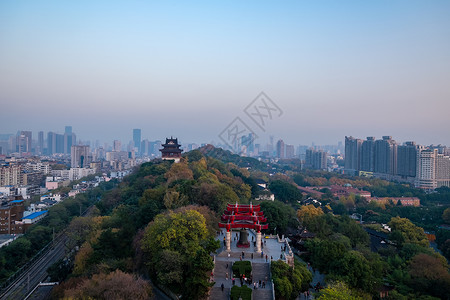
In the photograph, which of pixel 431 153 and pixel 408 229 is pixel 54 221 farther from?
pixel 431 153

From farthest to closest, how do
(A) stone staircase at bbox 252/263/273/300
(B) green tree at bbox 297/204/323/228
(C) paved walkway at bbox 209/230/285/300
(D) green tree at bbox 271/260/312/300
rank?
(B) green tree at bbox 297/204/323/228
(D) green tree at bbox 271/260/312/300
(C) paved walkway at bbox 209/230/285/300
(A) stone staircase at bbox 252/263/273/300

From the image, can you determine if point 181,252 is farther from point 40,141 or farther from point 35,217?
point 40,141

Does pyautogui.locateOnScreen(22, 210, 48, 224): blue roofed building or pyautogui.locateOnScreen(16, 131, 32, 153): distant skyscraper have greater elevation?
pyautogui.locateOnScreen(16, 131, 32, 153): distant skyscraper

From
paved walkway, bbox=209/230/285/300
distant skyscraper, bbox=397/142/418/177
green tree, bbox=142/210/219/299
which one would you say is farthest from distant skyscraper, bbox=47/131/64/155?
green tree, bbox=142/210/219/299

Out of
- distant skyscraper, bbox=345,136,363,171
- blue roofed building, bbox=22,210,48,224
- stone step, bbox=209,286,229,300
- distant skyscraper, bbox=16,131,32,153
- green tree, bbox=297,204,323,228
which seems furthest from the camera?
distant skyscraper, bbox=16,131,32,153

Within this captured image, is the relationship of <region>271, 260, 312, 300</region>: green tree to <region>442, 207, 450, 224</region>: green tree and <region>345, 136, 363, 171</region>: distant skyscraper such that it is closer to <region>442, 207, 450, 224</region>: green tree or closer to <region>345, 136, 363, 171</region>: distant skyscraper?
<region>442, 207, 450, 224</region>: green tree

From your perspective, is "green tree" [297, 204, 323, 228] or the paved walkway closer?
the paved walkway

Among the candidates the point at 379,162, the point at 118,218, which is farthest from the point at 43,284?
the point at 379,162
